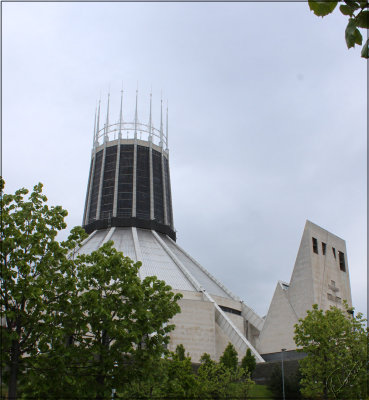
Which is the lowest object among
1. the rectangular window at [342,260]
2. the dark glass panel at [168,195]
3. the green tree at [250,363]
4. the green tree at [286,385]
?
the green tree at [286,385]

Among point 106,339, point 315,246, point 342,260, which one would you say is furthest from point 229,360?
point 342,260

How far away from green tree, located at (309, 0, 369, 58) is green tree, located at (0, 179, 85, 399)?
14333mm

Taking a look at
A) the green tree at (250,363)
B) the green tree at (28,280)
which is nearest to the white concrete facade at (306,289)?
the green tree at (250,363)

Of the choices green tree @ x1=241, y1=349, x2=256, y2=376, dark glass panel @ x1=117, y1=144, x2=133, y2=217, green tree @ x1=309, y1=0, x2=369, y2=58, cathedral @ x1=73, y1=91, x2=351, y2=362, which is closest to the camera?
green tree @ x1=309, y1=0, x2=369, y2=58

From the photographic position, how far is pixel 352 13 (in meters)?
4.50

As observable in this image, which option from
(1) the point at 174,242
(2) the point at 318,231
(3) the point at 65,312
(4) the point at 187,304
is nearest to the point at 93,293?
(3) the point at 65,312

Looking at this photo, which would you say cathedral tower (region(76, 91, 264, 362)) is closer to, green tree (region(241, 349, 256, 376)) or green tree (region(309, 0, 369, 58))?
green tree (region(241, 349, 256, 376))

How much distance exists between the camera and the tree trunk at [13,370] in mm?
16103

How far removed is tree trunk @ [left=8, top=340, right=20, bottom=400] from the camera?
16.1 metres

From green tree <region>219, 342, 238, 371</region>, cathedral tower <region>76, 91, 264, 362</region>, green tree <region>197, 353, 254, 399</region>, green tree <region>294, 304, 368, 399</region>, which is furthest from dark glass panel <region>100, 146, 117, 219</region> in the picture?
green tree <region>294, 304, 368, 399</region>

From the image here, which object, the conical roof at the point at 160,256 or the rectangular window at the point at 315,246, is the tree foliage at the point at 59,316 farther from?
the rectangular window at the point at 315,246

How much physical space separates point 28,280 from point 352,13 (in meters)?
14.8

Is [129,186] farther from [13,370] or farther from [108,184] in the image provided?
[13,370]

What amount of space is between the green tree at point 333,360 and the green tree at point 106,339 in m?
12.5
